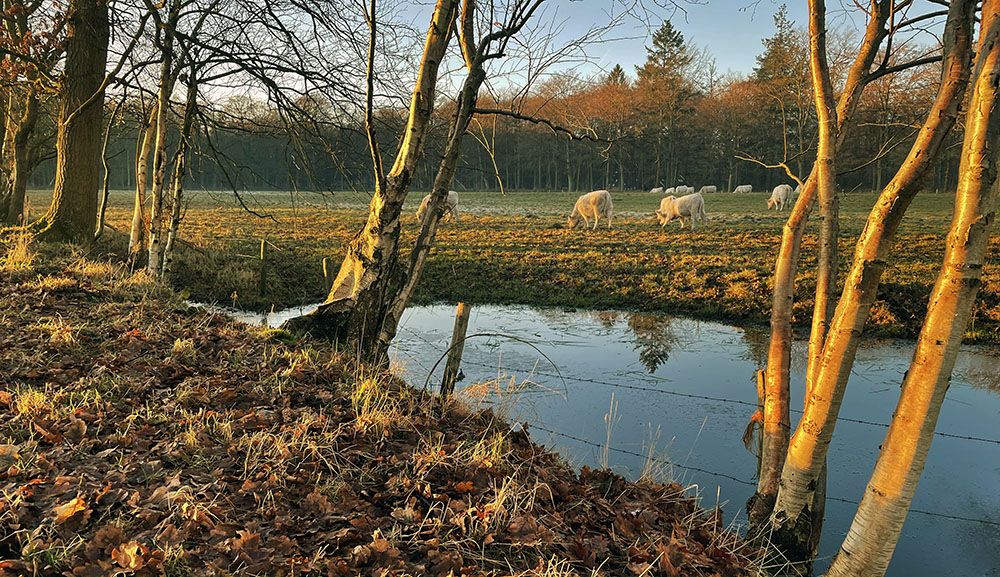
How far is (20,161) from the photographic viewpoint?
A: 42.7 ft

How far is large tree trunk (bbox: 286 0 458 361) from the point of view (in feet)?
19.6

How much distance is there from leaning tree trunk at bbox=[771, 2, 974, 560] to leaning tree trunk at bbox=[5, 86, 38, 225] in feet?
47.0

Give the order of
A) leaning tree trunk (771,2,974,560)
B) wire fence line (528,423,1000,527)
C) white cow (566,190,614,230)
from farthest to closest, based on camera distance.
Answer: white cow (566,190,614,230) → wire fence line (528,423,1000,527) → leaning tree trunk (771,2,974,560)

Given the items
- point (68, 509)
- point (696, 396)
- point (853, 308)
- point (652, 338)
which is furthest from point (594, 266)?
point (68, 509)

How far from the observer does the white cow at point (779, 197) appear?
28797 mm

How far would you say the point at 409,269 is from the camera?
6.49 meters

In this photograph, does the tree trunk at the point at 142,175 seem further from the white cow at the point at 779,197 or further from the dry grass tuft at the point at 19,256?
the white cow at the point at 779,197

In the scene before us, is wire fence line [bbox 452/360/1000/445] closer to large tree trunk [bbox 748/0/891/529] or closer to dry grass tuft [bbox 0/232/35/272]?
large tree trunk [bbox 748/0/891/529]

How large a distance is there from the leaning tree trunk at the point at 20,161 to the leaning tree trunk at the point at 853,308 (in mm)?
14316

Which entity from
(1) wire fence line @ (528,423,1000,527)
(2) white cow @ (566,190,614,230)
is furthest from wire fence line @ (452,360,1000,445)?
(2) white cow @ (566,190,614,230)

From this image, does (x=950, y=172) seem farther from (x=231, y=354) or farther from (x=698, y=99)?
(x=231, y=354)

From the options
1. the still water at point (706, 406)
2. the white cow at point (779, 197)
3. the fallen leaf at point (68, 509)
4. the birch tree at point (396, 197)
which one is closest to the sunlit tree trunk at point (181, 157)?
the still water at point (706, 406)

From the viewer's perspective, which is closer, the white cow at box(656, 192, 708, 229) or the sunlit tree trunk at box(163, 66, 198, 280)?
the sunlit tree trunk at box(163, 66, 198, 280)

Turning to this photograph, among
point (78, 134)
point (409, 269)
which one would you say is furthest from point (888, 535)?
point (78, 134)
